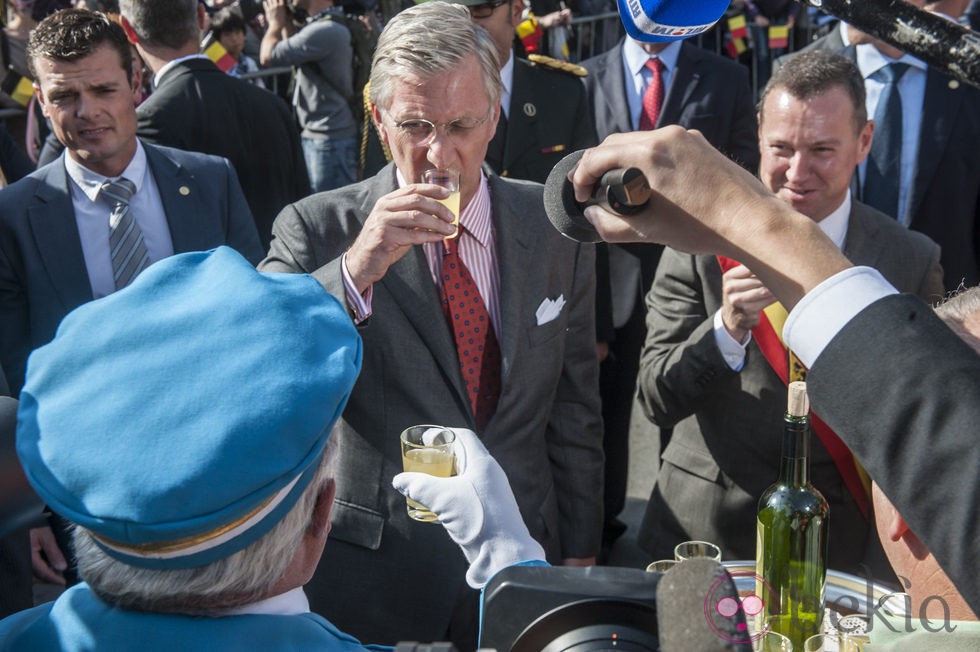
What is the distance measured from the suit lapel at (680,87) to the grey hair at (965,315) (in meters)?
3.31

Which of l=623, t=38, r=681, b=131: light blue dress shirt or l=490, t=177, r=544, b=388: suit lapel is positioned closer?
l=490, t=177, r=544, b=388: suit lapel

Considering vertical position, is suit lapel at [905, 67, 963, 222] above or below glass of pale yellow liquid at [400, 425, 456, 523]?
below

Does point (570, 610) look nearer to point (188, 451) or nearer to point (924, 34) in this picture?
point (188, 451)

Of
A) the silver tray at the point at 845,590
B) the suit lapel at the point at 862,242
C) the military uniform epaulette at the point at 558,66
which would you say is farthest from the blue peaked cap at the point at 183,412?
the military uniform epaulette at the point at 558,66

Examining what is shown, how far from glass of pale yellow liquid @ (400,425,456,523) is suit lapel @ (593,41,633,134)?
3000mm

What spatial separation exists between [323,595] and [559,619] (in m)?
1.71

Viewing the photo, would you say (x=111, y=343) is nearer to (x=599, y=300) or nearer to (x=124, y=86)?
(x=124, y=86)

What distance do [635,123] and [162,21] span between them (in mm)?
2341

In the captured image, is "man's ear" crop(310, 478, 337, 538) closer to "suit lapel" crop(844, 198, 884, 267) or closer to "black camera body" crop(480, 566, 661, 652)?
"black camera body" crop(480, 566, 661, 652)

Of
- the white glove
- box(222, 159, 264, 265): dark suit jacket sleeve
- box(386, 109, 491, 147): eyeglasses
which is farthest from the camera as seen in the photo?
box(222, 159, 264, 265): dark suit jacket sleeve

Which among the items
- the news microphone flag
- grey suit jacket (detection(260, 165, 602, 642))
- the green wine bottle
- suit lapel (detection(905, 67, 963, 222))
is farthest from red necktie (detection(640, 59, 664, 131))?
the news microphone flag

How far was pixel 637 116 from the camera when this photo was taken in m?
5.04

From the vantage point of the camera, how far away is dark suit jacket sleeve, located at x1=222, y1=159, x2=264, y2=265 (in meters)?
3.77

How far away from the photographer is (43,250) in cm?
337
